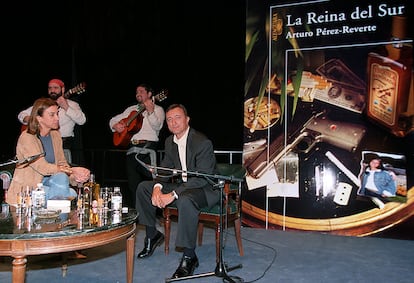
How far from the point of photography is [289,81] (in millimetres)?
4195

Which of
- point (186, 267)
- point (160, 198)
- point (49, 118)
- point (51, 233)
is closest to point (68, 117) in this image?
point (49, 118)

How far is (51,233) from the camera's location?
75.4 inches

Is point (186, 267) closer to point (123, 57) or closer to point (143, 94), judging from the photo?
point (143, 94)

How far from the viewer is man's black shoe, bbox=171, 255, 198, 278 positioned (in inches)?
107

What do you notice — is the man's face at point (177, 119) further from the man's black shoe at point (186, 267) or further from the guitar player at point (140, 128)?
the guitar player at point (140, 128)

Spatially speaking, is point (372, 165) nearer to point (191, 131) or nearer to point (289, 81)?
point (289, 81)

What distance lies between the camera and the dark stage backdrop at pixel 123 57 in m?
5.01

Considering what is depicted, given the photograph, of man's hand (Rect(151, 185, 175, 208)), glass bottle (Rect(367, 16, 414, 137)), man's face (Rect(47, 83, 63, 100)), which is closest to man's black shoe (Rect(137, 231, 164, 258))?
man's hand (Rect(151, 185, 175, 208))

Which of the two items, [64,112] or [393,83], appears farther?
[64,112]

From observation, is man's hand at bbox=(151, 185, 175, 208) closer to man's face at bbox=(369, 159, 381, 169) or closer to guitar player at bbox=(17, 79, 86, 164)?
guitar player at bbox=(17, 79, 86, 164)

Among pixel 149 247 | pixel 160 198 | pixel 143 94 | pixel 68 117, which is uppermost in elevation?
pixel 143 94

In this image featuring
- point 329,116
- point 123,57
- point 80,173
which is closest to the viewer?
point 80,173

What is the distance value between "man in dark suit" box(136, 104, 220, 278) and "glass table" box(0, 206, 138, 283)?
0.54m

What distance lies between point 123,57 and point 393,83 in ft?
11.0
